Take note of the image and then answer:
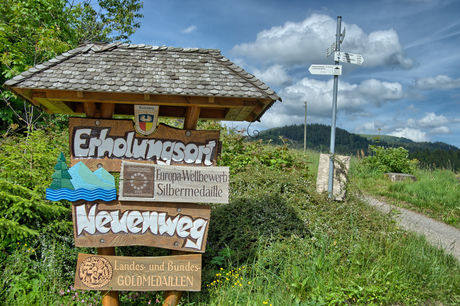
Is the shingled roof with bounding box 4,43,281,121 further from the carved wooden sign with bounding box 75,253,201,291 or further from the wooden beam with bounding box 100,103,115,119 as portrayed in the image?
the carved wooden sign with bounding box 75,253,201,291

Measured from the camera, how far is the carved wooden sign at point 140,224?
4.35 m

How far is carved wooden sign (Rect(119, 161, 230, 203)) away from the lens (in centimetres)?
433

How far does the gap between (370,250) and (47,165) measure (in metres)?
5.78

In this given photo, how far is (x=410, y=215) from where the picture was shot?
9.13 metres

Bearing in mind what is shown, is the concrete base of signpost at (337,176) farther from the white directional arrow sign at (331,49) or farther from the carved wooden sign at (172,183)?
the carved wooden sign at (172,183)

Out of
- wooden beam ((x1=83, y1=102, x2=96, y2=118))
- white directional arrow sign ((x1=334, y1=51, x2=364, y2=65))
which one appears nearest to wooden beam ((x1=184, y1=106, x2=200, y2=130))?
wooden beam ((x1=83, y1=102, x2=96, y2=118))

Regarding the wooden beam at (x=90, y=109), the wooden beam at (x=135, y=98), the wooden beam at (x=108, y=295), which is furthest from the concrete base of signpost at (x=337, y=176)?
the wooden beam at (x=90, y=109)

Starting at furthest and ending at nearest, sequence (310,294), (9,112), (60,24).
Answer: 1. (60,24)
2. (9,112)
3. (310,294)

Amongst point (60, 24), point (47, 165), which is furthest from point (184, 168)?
point (60, 24)

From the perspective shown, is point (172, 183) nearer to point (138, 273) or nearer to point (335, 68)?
point (138, 273)

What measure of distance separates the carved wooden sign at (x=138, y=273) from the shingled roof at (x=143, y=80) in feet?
6.79

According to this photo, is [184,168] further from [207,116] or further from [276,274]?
[276,274]

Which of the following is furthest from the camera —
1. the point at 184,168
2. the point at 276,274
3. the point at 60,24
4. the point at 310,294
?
the point at 60,24

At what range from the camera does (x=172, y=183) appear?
14.4ft
